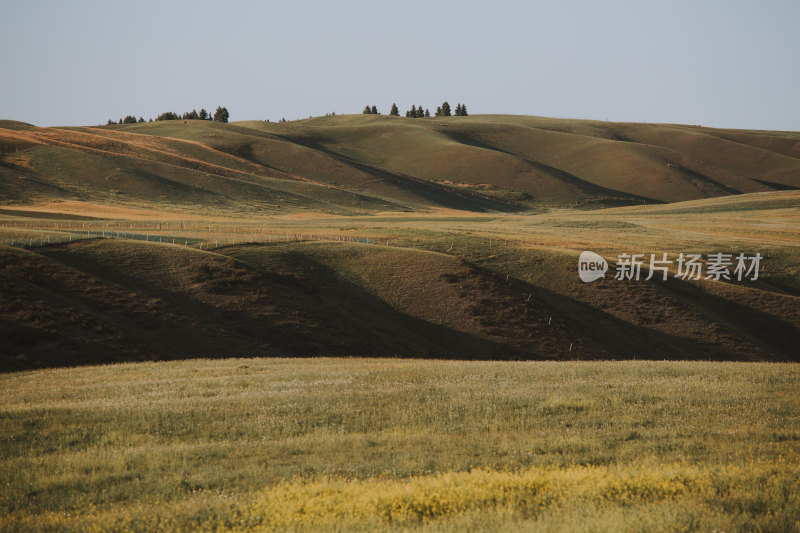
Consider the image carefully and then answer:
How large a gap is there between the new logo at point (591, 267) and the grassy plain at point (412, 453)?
41810 mm

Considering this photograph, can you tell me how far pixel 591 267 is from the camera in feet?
218

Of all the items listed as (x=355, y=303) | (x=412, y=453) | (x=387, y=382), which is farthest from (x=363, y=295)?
(x=412, y=453)

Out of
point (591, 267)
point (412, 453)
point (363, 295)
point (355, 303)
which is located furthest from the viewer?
point (591, 267)

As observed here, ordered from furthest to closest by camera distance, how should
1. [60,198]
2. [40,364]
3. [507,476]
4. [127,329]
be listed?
[60,198] → [127,329] → [40,364] → [507,476]

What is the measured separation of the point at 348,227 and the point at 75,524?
83779 millimetres

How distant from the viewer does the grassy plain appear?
10266mm

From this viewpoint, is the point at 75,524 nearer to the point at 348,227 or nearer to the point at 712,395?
the point at 712,395

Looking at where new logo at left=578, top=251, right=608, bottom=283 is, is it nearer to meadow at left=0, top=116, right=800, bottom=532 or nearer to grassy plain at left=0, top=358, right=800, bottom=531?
meadow at left=0, top=116, right=800, bottom=532

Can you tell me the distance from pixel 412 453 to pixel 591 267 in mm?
55823

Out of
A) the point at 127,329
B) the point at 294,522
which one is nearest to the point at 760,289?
the point at 127,329

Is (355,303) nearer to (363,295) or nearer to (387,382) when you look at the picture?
(363,295)

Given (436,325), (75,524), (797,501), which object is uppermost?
(797,501)

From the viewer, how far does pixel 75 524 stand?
10188mm

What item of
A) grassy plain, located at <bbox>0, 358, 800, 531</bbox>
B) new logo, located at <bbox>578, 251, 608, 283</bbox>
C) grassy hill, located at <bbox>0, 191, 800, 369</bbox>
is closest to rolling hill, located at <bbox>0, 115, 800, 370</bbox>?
grassy hill, located at <bbox>0, 191, 800, 369</bbox>
